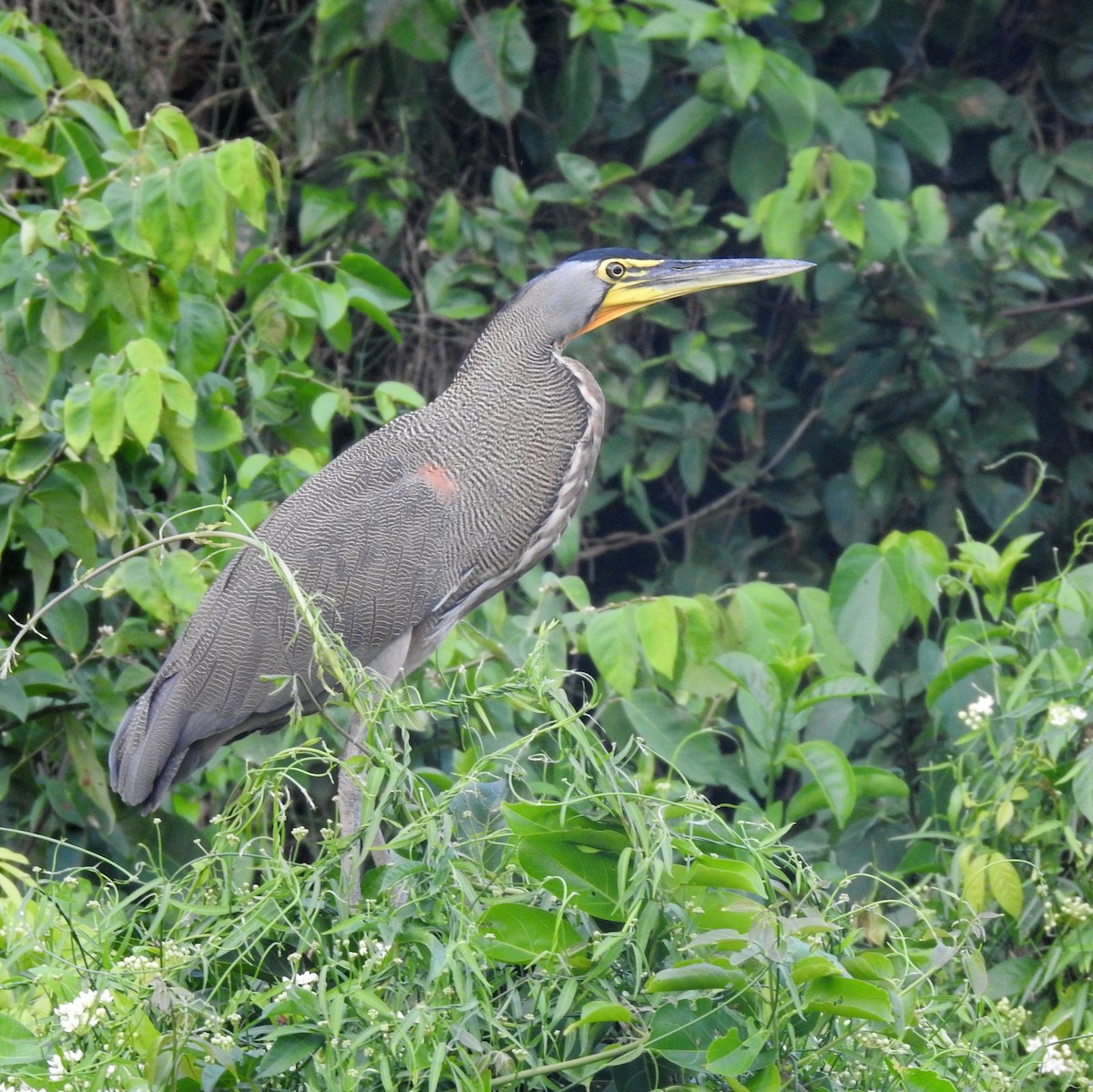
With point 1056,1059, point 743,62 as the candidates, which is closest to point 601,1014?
point 1056,1059

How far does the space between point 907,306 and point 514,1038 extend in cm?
245

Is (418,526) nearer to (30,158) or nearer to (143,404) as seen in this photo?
(143,404)

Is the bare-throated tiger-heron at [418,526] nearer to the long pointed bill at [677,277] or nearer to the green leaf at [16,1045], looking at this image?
the long pointed bill at [677,277]

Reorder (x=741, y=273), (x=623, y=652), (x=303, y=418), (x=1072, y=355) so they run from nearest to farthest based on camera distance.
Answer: (x=623, y=652)
(x=741, y=273)
(x=303, y=418)
(x=1072, y=355)

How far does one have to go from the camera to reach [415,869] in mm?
1225

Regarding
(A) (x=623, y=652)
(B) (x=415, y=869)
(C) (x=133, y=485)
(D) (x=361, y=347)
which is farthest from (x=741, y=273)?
(B) (x=415, y=869)

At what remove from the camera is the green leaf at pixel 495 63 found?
128 inches

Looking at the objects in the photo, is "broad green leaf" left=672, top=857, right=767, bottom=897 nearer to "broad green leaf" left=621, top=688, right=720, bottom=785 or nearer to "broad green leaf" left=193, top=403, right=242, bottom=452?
"broad green leaf" left=621, top=688, right=720, bottom=785

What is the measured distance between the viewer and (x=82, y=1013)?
1.20 meters

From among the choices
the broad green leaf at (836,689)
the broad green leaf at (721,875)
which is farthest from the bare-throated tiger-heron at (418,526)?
the broad green leaf at (721,875)

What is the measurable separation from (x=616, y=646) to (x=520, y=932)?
976 mm

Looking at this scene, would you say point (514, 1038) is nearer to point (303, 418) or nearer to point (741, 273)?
point (741, 273)

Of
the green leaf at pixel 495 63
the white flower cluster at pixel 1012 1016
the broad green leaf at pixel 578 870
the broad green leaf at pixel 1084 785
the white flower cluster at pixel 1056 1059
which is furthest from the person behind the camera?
the green leaf at pixel 495 63

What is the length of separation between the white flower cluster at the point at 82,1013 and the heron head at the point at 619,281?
4.85 ft
